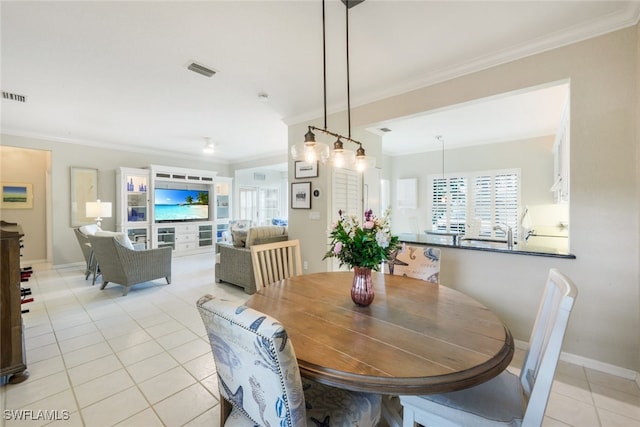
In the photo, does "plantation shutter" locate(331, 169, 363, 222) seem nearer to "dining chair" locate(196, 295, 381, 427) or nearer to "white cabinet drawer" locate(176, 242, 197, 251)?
"dining chair" locate(196, 295, 381, 427)

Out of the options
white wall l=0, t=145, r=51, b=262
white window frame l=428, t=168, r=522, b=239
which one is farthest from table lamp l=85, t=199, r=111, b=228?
white window frame l=428, t=168, r=522, b=239

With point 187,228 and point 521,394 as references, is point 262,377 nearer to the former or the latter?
point 521,394

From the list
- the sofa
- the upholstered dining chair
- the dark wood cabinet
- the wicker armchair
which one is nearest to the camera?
the dark wood cabinet

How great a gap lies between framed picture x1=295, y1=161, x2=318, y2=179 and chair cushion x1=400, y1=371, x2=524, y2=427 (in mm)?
3231

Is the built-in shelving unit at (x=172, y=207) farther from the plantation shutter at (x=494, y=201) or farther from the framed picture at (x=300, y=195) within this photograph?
the plantation shutter at (x=494, y=201)

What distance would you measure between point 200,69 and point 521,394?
11.3 ft

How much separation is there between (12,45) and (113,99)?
1.22 metres

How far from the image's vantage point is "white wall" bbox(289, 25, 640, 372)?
6.45 ft

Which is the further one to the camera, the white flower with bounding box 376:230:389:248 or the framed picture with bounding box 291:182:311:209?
the framed picture with bounding box 291:182:311:209

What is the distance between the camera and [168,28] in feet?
7.07

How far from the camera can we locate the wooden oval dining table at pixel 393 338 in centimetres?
90

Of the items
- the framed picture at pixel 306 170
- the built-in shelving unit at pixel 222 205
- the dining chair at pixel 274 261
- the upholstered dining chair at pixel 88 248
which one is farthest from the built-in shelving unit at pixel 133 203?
the dining chair at pixel 274 261

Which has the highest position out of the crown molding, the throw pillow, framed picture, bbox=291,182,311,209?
the crown molding

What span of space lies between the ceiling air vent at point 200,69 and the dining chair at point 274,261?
1932 millimetres
